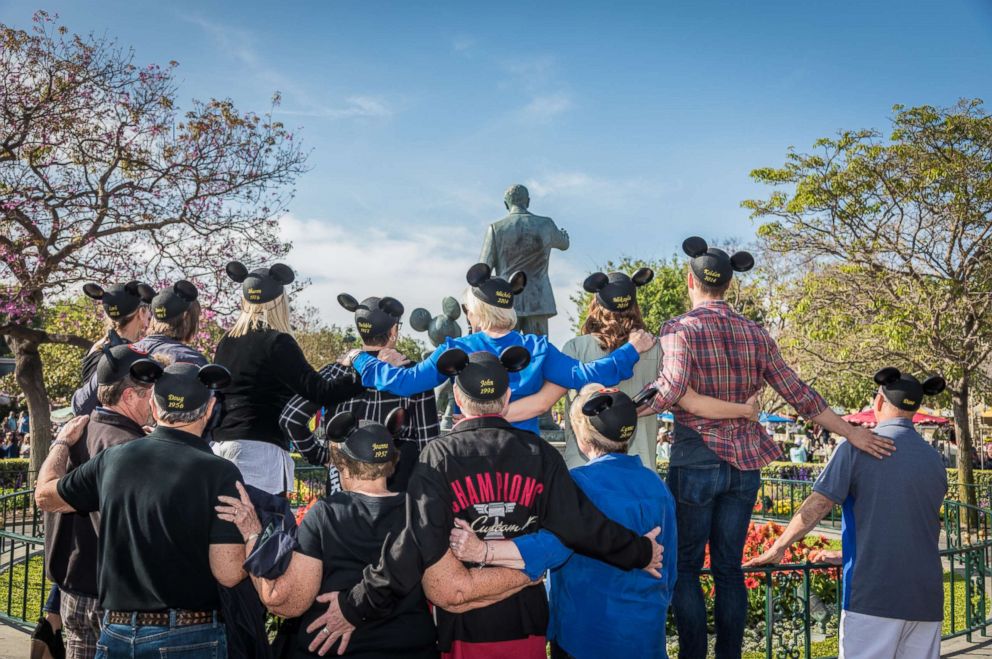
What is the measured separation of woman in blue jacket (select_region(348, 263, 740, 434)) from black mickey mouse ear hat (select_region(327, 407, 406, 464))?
967mm

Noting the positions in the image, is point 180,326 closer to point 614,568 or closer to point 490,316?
point 490,316

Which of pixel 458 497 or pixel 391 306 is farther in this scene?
pixel 391 306

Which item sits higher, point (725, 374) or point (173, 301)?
point (173, 301)

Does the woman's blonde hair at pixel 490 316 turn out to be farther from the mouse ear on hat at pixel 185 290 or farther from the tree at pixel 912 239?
the tree at pixel 912 239

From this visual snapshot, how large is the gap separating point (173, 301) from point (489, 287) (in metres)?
1.74

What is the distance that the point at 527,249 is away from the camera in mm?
8234

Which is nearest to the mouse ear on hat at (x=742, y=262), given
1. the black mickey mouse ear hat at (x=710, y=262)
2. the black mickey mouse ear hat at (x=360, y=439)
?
the black mickey mouse ear hat at (x=710, y=262)

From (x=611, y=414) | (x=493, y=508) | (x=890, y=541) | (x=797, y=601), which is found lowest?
(x=797, y=601)

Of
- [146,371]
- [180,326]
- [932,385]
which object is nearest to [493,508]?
[146,371]

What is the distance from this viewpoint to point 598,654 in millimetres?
3252

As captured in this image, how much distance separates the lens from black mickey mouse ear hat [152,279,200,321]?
4473 millimetres

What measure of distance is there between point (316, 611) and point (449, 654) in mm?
557

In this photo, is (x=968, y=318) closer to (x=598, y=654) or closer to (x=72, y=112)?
(x=598, y=654)

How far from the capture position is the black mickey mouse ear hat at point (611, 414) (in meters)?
3.28
